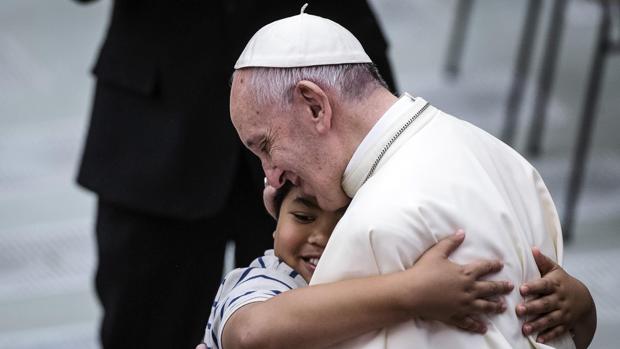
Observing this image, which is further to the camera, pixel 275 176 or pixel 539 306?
pixel 275 176

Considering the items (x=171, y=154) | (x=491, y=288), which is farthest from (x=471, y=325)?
(x=171, y=154)

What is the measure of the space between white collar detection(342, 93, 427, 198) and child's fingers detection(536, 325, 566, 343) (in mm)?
374

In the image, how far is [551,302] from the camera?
2.06 m

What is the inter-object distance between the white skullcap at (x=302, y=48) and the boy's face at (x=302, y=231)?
25 cm

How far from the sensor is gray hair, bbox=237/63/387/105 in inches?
80.3

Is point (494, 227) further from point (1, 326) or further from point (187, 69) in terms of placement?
point (1, 326)

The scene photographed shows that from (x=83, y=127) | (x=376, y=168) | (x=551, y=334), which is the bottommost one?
(x=83, y=127)

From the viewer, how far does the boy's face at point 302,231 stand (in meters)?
2.20

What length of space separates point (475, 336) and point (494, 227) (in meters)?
0.17

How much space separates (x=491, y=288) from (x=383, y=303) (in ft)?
0.55

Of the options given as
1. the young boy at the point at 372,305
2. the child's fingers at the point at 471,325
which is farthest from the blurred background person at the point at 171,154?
the child's fingers at the point at 471,325

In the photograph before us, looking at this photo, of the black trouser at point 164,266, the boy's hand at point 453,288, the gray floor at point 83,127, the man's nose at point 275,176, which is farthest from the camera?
the gray floor at point 83,127

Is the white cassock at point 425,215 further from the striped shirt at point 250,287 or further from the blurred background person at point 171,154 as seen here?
the blurred background person at point 171,154

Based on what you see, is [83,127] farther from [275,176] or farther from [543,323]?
[543,323]
